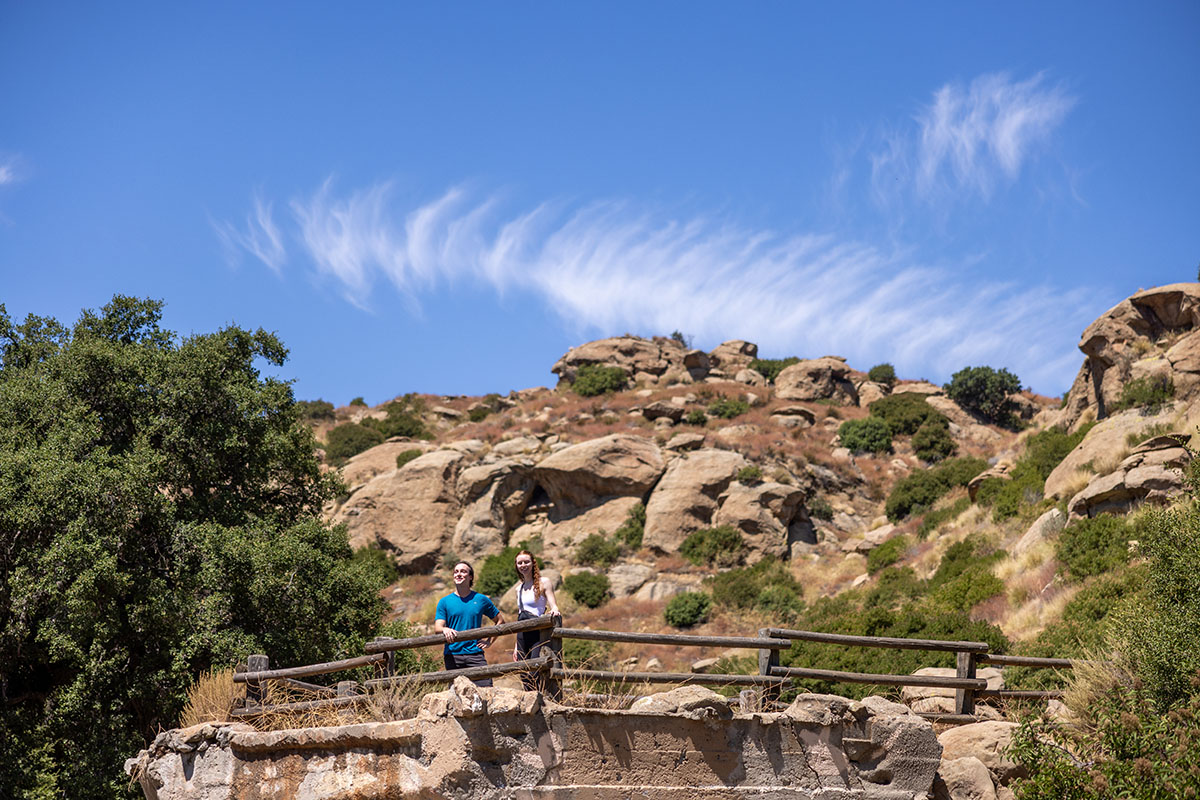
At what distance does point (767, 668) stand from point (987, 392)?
4803 centimetres

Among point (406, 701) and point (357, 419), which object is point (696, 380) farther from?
point (406, 701)

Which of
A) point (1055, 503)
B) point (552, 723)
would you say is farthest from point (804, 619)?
point (552, 723)

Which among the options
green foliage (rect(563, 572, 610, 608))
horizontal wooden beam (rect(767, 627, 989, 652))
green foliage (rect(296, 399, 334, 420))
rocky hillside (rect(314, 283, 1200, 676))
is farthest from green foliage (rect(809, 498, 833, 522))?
green foliage (rect(296, 399, 334, 420))

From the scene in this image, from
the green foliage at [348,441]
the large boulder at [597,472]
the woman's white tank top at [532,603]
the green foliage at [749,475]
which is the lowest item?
the woman's white tank top at [532,603]

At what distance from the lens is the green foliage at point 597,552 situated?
35.4 meters

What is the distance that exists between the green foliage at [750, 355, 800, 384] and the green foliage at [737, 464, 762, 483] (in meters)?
23.7

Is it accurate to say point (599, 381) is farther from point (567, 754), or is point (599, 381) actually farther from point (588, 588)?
point (567, 754)

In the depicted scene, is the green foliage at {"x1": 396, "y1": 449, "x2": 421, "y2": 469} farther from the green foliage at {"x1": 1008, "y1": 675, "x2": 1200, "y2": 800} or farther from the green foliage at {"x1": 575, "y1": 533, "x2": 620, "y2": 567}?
the green foliage at {"x1": 1008, "y1": 675, "x2": 1200, "y2": 800}

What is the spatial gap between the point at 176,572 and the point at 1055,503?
67.7ft

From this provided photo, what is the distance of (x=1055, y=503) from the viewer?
24.3m

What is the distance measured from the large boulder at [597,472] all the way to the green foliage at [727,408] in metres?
9.61

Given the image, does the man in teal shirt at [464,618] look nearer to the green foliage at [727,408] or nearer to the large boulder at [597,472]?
the large boulder at [597,472]

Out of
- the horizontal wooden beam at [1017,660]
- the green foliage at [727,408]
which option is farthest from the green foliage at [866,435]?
the horizontal wooden beam at [1017,660]

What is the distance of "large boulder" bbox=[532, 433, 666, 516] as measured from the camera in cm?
3859
